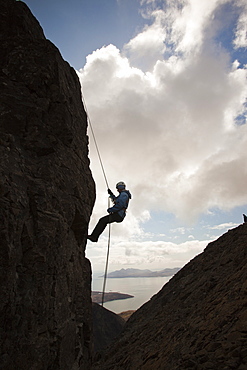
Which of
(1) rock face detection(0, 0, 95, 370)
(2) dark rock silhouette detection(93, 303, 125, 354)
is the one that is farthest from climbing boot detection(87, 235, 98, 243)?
(2) dark rock silhouette detection(93, 303, 125, 354)

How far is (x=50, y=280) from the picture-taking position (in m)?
5.55

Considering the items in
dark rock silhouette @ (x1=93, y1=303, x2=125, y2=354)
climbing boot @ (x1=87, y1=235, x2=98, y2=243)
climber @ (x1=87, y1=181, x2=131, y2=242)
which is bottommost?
dark rock silhouette @ (x1=93, y1=303, x2=125, y2=354)

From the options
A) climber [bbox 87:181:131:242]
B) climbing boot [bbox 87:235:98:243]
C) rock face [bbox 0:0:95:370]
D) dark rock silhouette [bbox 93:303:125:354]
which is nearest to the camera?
rock face [bbox 0:0:95:370]

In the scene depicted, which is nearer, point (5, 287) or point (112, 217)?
point (5, 287)

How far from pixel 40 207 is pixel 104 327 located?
2099 cm

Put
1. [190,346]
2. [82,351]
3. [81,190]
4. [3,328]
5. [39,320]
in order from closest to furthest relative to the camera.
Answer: [3,328] → [39,320] → [190,346] → [82,351] → [81,190]

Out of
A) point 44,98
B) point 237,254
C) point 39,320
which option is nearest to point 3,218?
point 39,320

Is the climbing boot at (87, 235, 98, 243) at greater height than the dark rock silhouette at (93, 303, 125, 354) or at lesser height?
greater

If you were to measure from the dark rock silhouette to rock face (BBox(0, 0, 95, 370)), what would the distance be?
15816 mm

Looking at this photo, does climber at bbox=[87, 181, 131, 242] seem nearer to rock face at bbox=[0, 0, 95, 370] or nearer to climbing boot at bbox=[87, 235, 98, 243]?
climbing boot at bbox=[87, 235, 98, 243]

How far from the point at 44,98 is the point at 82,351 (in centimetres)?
803

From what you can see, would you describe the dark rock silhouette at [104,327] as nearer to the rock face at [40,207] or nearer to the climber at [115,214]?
the climber at [115,214]

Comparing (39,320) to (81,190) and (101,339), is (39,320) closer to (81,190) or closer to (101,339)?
(81,190)

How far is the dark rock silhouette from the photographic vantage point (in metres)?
20.5
